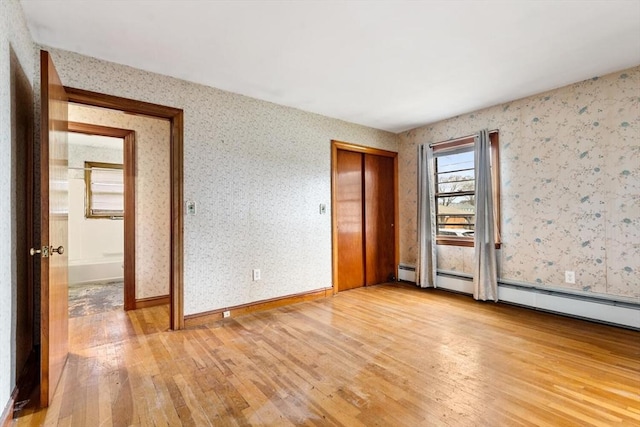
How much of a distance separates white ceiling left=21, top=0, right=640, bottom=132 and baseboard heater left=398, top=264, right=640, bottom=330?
2181 mm

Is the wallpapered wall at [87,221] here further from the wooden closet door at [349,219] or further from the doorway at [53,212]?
the wooden closet door at [349,219]

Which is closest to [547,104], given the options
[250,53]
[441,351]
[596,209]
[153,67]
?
[596,209]

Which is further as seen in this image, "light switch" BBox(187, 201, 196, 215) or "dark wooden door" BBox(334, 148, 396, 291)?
"dark wooden door" BBox(334, 148, 396, 291)

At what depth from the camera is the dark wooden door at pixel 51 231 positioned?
5.60ft

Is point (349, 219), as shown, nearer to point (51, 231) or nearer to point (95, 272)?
point (51, 231)

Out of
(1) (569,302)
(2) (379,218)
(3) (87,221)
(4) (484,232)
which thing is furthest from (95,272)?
(1) (569,302)

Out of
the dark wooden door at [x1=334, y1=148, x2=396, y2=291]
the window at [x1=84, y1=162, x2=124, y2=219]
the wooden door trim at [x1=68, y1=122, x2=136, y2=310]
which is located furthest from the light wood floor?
the window at [x1=84, y1=162, x2=124, y2=219]

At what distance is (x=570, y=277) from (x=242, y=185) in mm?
3606

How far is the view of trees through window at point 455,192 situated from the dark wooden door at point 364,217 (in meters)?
0.77

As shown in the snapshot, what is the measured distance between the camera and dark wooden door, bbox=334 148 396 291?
4.35 meters

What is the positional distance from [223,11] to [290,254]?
2517mm

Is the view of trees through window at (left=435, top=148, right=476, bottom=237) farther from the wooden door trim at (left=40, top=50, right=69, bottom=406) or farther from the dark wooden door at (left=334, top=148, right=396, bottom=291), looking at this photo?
the wooden door trim at (left=40, top=50, right=69, bottom=406)

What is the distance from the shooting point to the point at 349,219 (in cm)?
445

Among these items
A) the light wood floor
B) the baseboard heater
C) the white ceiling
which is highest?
the white ceiling
